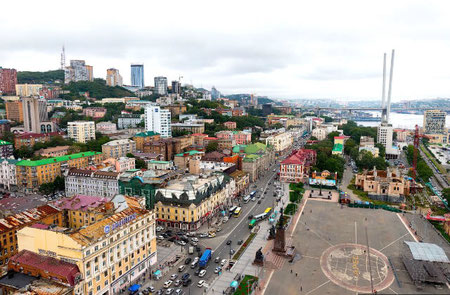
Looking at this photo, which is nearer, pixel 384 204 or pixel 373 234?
pixel 373 234

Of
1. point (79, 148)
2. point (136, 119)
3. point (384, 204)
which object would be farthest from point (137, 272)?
point (136, 119)

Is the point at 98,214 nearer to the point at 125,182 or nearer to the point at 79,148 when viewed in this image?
the point at 125,182

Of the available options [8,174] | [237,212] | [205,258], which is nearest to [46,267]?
[205,258]

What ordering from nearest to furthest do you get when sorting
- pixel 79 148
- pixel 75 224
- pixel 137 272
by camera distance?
pixel 137 272
pixel 75 224
pixel 79 148

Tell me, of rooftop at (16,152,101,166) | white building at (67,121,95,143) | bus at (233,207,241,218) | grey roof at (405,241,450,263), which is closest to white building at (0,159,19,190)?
rooftop at (16,152,101,166)

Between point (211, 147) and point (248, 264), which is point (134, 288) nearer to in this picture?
point (248, 264)

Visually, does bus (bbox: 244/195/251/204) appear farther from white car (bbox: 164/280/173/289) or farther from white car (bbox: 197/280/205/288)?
white car (bbox: 164/280/173/289)
